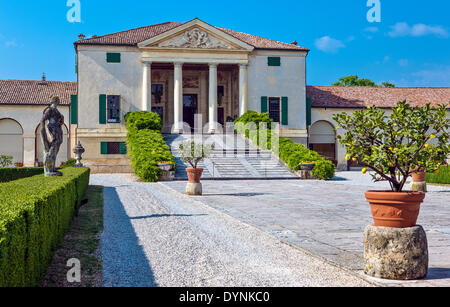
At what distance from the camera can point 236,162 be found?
1008 inches

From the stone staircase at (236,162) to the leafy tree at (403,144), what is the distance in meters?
17.1


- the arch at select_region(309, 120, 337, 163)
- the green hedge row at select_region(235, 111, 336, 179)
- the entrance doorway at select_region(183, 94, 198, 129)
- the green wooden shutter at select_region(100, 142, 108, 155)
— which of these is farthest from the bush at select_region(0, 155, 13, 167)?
the arch at select_region(309, 120, 337, 163)

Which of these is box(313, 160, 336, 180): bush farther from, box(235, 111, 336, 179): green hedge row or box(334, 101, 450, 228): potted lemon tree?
box(334, 101, 450, 228): potted lemon tree

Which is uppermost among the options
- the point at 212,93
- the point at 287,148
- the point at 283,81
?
the point at 283,81

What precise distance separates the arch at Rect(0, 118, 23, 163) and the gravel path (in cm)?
2920

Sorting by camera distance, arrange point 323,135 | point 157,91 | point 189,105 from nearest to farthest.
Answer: point 157,91, point 189,105, point 323,135

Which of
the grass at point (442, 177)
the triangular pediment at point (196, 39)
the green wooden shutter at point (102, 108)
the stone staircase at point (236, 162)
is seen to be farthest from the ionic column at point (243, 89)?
the grass at point (442, 177)

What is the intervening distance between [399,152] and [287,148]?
20827 mm

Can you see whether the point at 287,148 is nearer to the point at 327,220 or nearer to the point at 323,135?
the point at 323,135

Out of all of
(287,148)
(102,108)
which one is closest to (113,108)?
(102,108)

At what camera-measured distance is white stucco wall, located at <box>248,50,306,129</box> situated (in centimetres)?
3341
